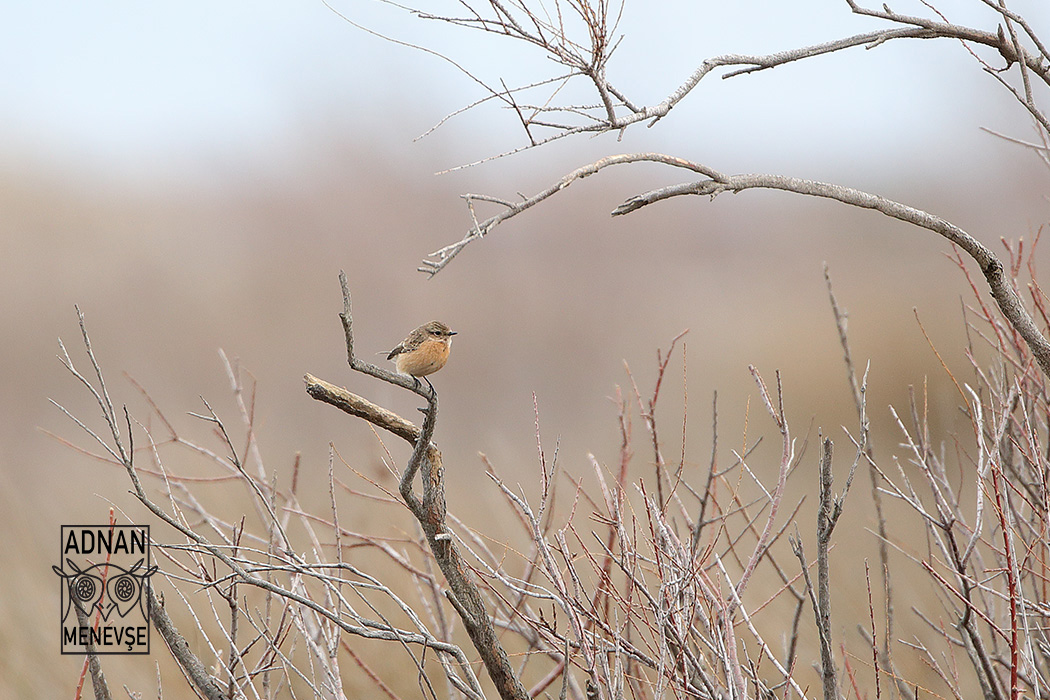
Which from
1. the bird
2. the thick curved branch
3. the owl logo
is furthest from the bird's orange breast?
the thick curved branch

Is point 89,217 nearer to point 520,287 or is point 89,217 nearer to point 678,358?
point 520,287

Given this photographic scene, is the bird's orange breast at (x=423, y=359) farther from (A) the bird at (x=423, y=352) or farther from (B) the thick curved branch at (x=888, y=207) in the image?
(B) the thick curved branch at (x=888, y=207)

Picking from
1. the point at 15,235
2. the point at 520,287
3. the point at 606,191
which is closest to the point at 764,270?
the point at 606,191

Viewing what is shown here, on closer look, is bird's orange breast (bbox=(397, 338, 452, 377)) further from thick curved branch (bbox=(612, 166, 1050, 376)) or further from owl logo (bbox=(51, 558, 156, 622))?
thick curved branch (bbox=(612, 166, 1050, 376))

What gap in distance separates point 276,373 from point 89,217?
16.1 feet

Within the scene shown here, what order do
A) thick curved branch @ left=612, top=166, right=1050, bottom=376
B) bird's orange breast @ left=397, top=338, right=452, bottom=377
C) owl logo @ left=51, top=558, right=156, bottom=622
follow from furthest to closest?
bird's orange breast @ left=397, top=338, right=452, bottom=377, owl logo @ left=51, top=558, right=156, bottom=622, thick curved branch @ left=612, top=166, right=1050, bottom=376

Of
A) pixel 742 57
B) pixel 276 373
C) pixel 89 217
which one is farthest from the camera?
pixel 89 217

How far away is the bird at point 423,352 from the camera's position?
2.27 meters

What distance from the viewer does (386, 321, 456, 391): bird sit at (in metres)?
2.27

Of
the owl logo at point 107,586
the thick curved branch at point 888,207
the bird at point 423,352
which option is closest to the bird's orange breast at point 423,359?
the bird at point 423,352

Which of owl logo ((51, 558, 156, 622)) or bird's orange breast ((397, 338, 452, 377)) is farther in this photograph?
bird's orange breast ((397, 338, 452, 377))

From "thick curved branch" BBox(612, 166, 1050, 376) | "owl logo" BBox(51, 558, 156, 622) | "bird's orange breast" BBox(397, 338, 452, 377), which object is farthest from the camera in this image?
"bird's orange breast" BBox(397, 338, 452, 377)

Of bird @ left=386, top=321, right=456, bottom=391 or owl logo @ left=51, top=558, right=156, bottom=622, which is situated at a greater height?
bird @ left=386, top=321, right=456, bottom=391

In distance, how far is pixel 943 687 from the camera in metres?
3.67
